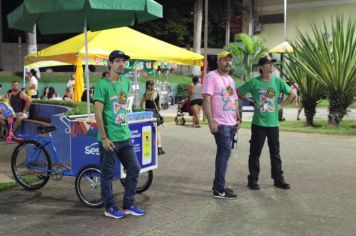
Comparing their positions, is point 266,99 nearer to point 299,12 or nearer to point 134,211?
point 134,211

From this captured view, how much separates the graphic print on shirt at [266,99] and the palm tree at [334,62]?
25.4 ft

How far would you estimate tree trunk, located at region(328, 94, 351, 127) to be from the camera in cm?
1512

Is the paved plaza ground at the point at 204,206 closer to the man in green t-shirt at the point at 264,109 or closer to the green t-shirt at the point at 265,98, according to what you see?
Answer: the man in green t-shirt at the point at 264,109

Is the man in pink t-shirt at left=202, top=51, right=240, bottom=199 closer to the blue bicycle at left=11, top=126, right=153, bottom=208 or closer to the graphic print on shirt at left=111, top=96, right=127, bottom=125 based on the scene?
the blue bicycle at left=11, top=126, right=153, bottom=208

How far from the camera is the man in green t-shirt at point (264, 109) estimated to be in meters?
7.18

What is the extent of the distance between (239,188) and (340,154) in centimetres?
413

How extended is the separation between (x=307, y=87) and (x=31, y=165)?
11.0m

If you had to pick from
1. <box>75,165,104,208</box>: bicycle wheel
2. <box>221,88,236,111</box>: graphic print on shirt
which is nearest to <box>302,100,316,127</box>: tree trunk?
<box>221,88,236,111</box>: graphic print on shirt

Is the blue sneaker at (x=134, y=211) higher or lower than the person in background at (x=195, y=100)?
lower

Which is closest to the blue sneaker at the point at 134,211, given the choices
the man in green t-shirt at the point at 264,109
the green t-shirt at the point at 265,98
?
the man in green t-shirt at the point at 264,109

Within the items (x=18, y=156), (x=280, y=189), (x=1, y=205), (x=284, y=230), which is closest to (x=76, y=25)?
(x=18, y=156)

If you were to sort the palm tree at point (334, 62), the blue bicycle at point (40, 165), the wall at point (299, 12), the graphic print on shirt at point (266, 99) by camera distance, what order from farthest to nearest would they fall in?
1. the wall at point (299, 12)
2. the palm tree at point (334, 62)
3. the graphic print on shirt at point (266, 99)
4. the blue bicycle at point (40, 165)

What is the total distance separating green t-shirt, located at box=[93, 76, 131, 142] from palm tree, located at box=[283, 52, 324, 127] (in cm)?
1086

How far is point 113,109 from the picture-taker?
562cm
